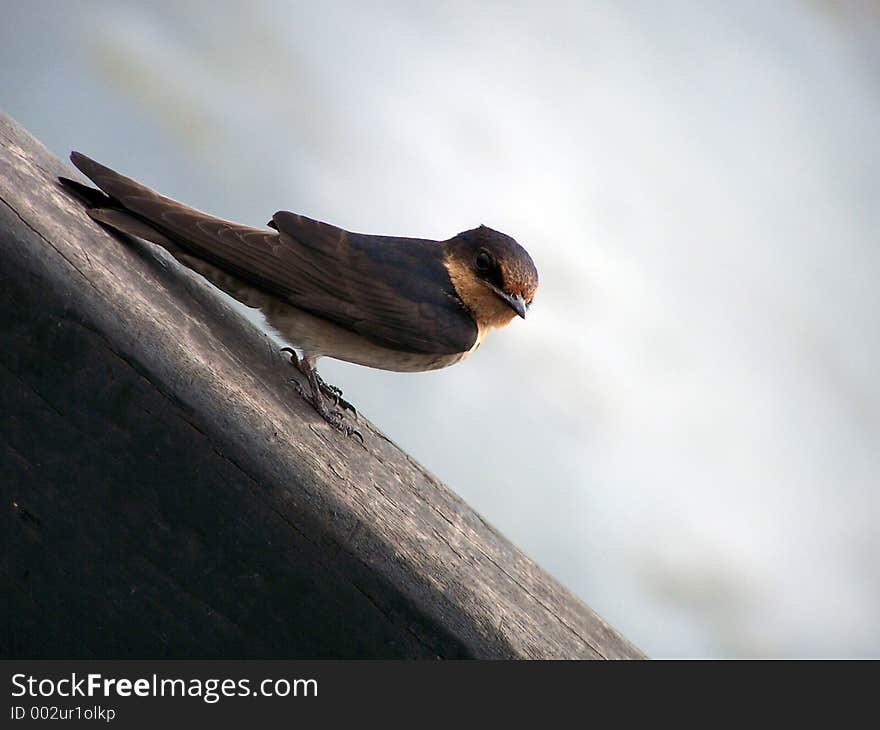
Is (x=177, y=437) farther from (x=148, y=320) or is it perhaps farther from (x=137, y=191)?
(x=137, y=191)

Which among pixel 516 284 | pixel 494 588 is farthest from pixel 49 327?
pixel 516 284

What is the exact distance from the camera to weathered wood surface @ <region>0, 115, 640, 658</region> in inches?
41.3

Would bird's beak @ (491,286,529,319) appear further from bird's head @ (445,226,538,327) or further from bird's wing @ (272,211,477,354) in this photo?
bird's wing @ (272,211,477,354)

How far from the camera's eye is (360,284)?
2.62 meters

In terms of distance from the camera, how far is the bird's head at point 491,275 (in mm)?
2971

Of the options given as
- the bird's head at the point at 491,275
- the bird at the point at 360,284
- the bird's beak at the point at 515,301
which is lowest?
the bird at the point at 360,284

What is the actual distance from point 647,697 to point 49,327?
628 mm

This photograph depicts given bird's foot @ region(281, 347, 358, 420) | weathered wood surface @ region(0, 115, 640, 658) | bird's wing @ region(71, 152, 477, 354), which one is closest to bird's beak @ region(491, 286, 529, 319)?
bird's wing @ region(71, 152, 477, 354)

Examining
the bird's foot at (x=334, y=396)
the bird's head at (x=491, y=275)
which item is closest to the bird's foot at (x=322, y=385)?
the bird's foot at (x=334, y=396)

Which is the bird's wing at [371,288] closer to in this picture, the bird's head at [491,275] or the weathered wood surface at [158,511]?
the bird's head at [491,275]

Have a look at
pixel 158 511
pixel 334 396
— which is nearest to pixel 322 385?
pixel 334 396

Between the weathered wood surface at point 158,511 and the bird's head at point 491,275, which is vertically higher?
the bird's head at point 491,275

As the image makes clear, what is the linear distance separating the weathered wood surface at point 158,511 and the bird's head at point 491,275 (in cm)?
176

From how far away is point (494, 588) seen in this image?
4.49 ft
